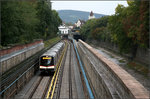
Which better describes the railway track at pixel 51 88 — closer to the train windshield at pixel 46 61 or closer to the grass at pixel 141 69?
the train windshield at pixel 46 61

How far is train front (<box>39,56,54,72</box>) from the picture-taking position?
19891 mm

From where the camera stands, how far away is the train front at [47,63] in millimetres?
19891

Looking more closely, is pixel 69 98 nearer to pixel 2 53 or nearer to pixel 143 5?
pixel 2 53

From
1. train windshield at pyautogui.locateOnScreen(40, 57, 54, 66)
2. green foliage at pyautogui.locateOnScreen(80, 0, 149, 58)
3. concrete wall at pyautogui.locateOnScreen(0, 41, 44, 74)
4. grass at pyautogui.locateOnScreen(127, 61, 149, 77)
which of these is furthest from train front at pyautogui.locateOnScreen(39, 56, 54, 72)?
grass at pyautogui.locateOnScreen(127, 61, 149, 77)

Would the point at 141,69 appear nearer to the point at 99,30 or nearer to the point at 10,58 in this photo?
the point at 10,58

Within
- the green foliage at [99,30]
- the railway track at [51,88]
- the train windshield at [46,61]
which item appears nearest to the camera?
the railway track at [51,88]

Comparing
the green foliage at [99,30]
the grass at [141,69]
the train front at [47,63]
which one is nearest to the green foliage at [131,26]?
the grass at [141,69]

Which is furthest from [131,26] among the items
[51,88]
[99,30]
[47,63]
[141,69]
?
[99,30]

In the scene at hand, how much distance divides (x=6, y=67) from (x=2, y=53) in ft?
5.44

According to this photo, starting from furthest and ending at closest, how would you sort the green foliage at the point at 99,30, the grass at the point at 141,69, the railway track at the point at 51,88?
the green foliage at the point at 99,30
the grass at the point at 141,69
the railway track at the point at 51,88

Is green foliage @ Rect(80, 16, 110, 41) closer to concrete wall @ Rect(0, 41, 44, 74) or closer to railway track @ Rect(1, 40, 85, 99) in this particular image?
concrete wall @ Rect(0, 41, 44, 74)

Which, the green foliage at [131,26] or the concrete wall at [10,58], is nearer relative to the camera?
the concrete wall at [10,58]

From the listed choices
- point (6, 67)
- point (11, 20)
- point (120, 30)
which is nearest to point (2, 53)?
point (6, 67)

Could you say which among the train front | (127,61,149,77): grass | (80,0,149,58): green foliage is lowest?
(127,61,149,77): grass
